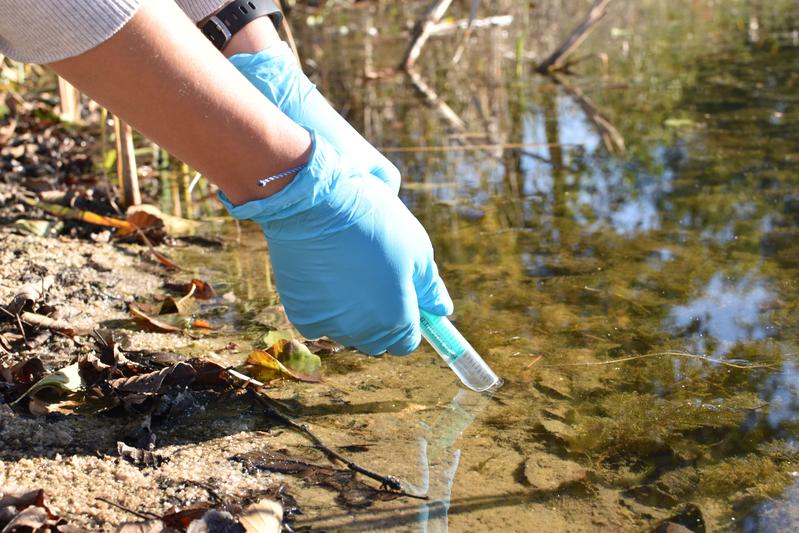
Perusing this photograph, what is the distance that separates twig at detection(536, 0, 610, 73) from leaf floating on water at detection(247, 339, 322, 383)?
13.2 ft

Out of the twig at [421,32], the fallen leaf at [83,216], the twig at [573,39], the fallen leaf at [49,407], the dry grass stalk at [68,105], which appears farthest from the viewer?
the twig at [421,32]

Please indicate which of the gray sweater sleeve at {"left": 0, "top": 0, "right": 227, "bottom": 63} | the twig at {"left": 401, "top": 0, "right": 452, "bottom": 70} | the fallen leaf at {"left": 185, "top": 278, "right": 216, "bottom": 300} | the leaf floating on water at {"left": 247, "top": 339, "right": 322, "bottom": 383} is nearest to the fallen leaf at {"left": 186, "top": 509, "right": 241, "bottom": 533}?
the leaf floating on water at {"left": 247, "top": 339, "right": 322, "bottom": 383}

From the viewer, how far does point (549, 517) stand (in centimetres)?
136

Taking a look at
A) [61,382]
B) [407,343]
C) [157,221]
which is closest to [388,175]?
[407,343]

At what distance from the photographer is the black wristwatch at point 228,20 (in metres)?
1.73

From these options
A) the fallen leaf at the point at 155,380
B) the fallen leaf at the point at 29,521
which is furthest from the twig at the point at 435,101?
the fallen leaf at the point at 29,521

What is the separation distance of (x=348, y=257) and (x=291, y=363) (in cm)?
30

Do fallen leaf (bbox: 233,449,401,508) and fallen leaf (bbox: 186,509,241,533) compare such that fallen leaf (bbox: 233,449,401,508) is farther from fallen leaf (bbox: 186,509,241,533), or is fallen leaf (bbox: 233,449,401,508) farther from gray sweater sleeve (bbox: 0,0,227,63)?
gray sweater sleeve (bbox: 0,0,227,63)

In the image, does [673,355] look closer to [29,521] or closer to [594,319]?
[594,319]

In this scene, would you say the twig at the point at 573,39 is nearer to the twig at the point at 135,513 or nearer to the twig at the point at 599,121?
the twig at the point at 599,121

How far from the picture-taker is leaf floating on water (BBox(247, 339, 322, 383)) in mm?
1760

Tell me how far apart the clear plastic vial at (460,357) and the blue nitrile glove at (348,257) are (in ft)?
0.24

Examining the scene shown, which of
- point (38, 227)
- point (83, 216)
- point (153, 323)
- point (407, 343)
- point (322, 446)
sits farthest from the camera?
point (83, 216)

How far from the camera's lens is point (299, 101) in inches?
70.9
